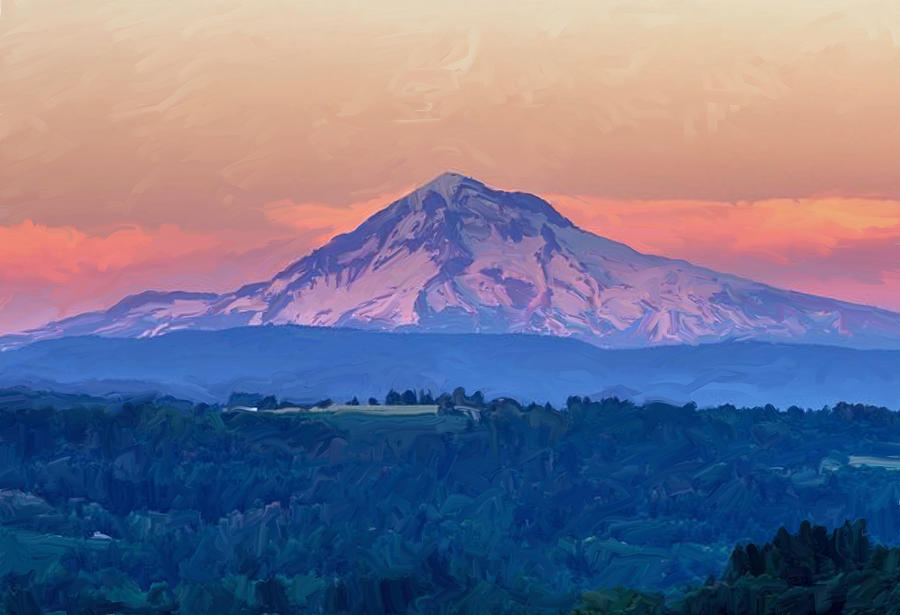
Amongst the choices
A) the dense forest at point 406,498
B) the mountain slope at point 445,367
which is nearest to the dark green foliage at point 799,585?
the dense forest at point 406,498

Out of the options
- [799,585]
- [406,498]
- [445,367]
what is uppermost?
[445,367]

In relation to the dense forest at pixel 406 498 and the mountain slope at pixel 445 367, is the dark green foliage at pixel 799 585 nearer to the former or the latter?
the dense forest at pixel 406 498

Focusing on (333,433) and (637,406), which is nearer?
(333,433)

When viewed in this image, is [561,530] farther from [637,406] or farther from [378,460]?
[637,406]

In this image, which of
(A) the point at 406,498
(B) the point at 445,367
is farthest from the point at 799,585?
(B) the point at 445,367

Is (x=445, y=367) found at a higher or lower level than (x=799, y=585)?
higher

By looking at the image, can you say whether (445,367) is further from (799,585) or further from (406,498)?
(799,585)

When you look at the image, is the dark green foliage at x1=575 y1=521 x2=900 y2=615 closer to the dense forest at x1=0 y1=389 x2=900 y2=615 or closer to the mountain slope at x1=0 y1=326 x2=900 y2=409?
the dense forest at x1=0 y1=389 x2=900 y2=615

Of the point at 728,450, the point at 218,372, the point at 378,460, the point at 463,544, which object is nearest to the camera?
the point at 463,544

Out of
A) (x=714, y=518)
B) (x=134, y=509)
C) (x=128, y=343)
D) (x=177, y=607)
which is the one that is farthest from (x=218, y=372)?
(x=177, y=607)
